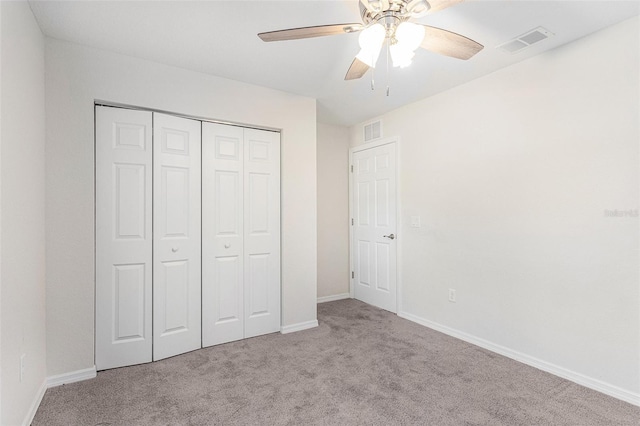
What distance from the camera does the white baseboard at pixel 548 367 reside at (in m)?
2.02

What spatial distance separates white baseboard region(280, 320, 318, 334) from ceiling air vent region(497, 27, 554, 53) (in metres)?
3.01

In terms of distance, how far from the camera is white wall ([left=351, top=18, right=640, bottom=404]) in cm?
205

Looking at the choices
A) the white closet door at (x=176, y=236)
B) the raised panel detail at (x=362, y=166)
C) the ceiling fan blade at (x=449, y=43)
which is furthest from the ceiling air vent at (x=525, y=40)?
the white closet door at (x=176, y=236)

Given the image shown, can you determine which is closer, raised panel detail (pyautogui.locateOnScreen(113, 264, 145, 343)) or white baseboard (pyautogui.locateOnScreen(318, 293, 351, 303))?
raised panel detail (pyautogui.locateOnScreen(113, 264, 145, 343))

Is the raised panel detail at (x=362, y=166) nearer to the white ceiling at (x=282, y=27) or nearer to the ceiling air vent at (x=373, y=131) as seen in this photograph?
the ceiling air vent at (x=373, y=131)

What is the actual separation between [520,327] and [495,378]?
539 millimetres

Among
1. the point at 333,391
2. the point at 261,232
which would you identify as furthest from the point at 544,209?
the point at 261,232

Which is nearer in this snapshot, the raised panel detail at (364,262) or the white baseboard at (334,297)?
the raised panel detail at (364,262)

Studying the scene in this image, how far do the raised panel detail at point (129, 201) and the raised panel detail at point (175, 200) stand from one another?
0.17 metres

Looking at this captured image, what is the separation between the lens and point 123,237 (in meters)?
2.48

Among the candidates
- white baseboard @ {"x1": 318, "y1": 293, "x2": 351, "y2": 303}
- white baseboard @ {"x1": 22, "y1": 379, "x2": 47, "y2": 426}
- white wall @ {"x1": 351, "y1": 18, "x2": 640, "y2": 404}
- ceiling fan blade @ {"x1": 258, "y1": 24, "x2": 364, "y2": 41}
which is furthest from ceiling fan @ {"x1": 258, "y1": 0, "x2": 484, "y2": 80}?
white baseboard @ {"x1": 318, "y1": 293, "x2": 351, "y2": 303}

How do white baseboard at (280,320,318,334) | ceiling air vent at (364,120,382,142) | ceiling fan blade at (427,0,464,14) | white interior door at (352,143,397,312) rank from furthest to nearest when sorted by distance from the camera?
ceiling air vent at (364,120,382,142) → white interior door at (352,143,397,312) → white baseboard at (280,320,318,334) → ceiling fan blade at (427,0,464,14)

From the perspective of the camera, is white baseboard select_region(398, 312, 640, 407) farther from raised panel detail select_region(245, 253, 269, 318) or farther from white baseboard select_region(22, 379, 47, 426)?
white baseboard select_region(22, 379, 47, 426)

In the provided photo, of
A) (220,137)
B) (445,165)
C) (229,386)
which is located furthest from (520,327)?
(220,137)
